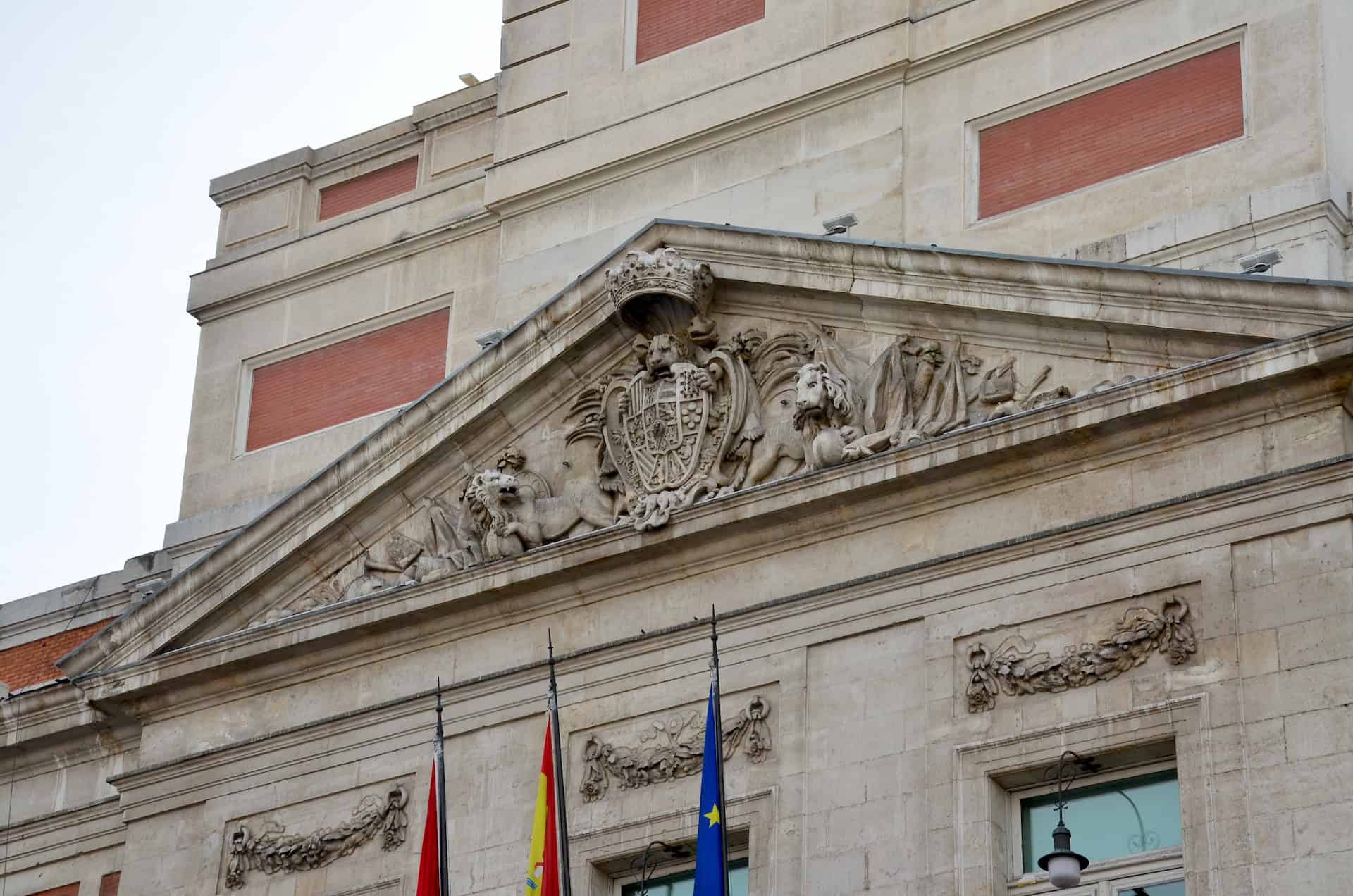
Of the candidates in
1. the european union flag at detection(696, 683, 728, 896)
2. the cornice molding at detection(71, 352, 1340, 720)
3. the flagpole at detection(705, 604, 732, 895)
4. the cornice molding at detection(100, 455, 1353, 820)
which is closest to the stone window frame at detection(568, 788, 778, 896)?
the flagpole at detection(705, 604, 732, 895)

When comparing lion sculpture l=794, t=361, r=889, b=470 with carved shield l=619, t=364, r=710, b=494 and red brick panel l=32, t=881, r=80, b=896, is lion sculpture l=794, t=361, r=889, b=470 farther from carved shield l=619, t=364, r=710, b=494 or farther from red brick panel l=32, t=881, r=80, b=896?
red brick panel l=32, t=881, r=80, b=896

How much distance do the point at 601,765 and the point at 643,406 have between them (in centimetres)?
260

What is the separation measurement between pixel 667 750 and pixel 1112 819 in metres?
3.17

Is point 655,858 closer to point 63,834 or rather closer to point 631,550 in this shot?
point 631,550

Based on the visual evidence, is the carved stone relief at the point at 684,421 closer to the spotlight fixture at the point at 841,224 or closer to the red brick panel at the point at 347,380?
the spotlight fixture at the point at 841,224

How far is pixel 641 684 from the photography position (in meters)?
20.2

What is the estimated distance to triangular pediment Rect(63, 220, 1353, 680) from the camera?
18922mm

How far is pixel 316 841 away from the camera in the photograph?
830 inches

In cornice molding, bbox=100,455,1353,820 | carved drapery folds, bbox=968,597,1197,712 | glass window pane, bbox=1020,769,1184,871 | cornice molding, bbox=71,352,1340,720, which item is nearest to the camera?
glass window pane, bbox=1020,769,1184,871

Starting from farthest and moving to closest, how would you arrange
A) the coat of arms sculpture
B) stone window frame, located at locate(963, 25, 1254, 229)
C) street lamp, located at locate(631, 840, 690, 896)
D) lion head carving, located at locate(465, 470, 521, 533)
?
stone window frame, located at locate(963, 25, 1254, 229)
lion head carving, located at locate(465, 470, 521, 533)
the coat of arms sculpture
street lamp, located at locate(631, 840, 690, 896)

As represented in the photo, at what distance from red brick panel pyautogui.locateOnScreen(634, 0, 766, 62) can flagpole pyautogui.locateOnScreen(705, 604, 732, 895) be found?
6.90 m

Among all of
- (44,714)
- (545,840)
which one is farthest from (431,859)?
(44,714)

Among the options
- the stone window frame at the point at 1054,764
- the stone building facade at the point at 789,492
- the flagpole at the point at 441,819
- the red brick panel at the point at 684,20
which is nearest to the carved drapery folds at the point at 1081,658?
the stone building facade at the point at 789,492

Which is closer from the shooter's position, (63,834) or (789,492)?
(789,492)
